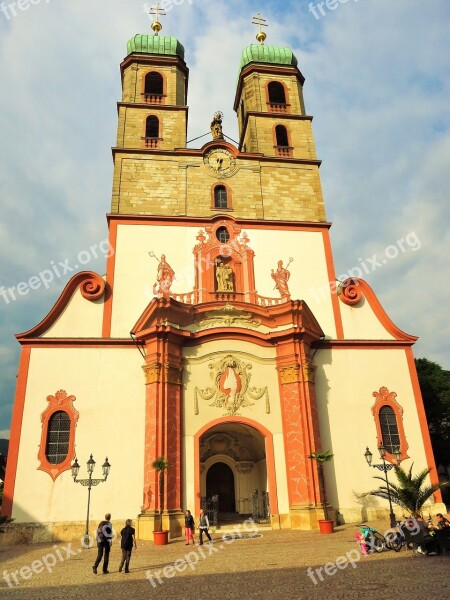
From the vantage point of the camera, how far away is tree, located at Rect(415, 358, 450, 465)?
33.3 meters

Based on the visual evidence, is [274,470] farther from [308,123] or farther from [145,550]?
[308,123]

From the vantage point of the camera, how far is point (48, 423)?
19328 millimetres

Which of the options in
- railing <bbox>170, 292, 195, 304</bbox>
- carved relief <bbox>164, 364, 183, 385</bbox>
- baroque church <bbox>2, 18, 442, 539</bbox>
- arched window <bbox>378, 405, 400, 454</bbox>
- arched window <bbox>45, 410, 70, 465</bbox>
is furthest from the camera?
railing <bbox>170, 292, 195, 304</bbox>

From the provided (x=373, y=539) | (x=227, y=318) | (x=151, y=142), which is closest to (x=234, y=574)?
(x=373, y=539)

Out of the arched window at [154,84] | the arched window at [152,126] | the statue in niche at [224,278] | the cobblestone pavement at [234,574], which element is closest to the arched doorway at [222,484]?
the cobblestone pavement at [234,574]

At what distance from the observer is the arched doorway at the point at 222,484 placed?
77.7 feet

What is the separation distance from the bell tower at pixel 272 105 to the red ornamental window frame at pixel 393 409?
14.4 m

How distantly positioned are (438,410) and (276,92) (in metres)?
24.3

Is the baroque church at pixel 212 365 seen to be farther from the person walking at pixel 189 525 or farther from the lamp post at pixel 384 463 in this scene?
the person walking at pixel 189 525

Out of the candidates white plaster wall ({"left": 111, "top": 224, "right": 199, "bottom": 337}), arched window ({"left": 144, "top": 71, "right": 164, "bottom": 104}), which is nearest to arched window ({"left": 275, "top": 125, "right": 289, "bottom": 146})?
arched window ({"left": 144, "top": 71, "right": 164, "bottom": 104})

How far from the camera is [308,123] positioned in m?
30.0

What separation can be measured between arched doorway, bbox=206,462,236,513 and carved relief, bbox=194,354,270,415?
536 cm

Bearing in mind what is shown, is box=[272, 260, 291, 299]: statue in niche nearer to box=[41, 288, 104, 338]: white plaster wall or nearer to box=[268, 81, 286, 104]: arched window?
box=[41, 288, 104, 338]: white plaster wall

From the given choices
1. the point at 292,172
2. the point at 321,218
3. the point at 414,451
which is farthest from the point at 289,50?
the point at 414,451
